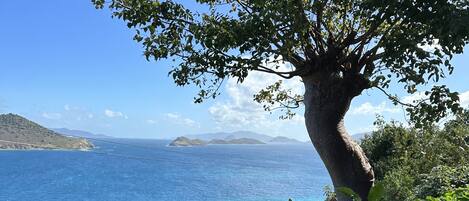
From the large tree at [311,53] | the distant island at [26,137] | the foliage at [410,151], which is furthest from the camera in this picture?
the distant island at [26,137]

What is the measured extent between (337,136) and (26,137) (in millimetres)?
207879

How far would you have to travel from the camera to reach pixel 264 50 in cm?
589

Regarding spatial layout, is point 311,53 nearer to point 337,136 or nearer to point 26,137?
point 337,136

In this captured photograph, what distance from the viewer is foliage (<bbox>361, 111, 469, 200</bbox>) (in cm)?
1487

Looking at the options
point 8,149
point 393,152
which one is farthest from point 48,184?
point 8,149

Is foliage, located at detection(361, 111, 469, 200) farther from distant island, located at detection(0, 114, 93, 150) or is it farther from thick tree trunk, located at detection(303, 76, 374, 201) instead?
distant island, located at detection(0, 114, 93, 150)

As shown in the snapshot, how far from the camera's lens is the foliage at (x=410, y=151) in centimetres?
1487

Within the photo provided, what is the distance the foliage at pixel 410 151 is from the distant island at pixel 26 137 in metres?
184

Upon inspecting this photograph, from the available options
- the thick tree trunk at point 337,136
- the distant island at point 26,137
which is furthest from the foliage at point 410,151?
the distant island at point 26,137

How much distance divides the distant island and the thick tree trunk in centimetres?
19453

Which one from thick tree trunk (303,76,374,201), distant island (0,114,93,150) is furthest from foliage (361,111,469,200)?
distant island (0,114,93,150)

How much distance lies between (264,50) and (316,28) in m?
1.37

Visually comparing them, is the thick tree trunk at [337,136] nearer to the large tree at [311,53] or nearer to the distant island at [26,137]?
the large tree at [311,53]

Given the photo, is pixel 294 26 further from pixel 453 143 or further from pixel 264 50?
pixel 453 143
